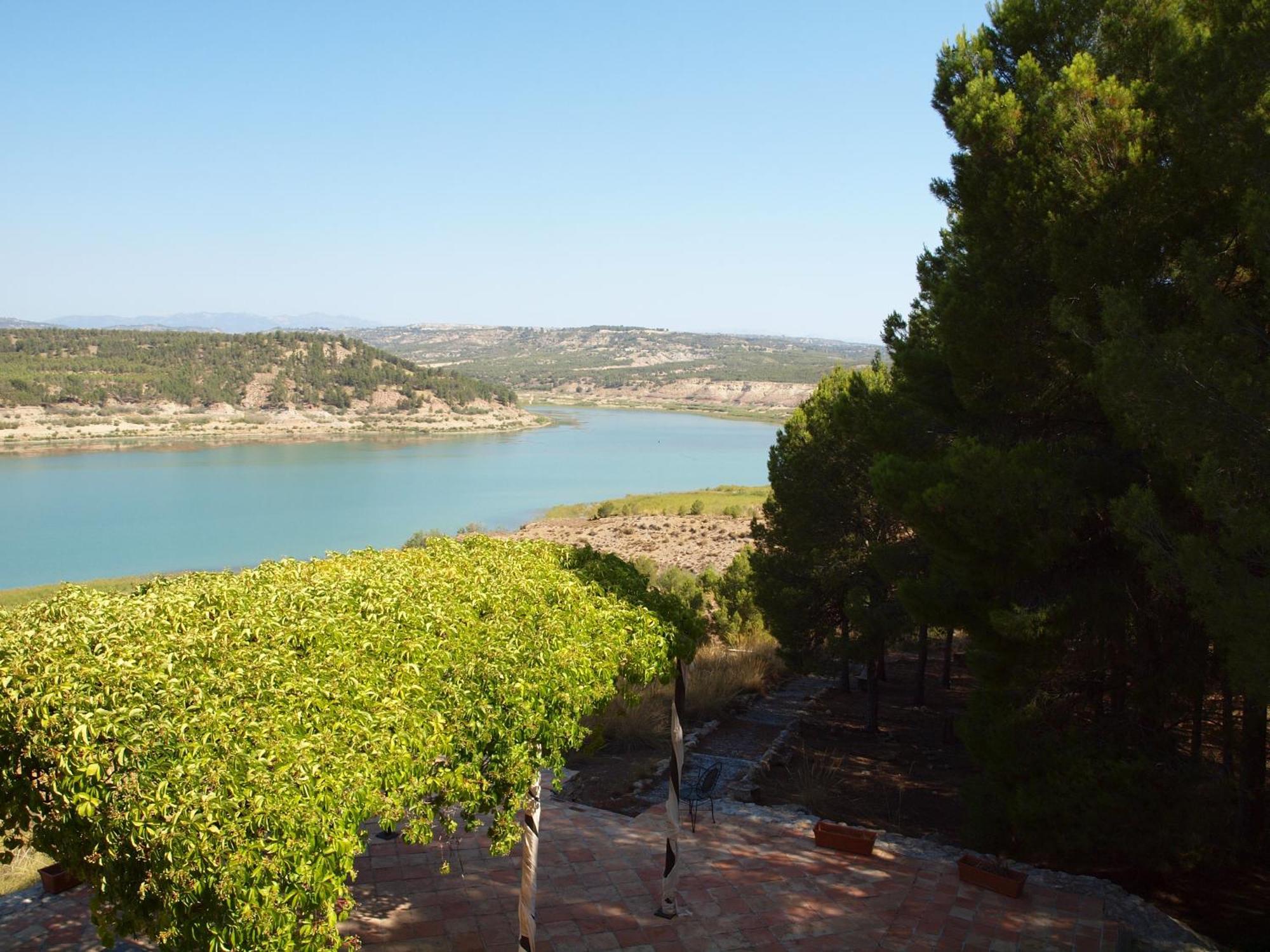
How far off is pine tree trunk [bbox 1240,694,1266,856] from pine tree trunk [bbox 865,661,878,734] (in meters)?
4.63

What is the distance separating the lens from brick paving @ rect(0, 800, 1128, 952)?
16.9ft

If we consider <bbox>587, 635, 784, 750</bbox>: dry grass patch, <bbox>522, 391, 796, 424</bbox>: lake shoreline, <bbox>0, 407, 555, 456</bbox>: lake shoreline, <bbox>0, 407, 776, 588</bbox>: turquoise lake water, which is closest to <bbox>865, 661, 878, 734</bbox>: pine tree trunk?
<bbox>587, 635, 784, 750</bbox>: dry grass patch

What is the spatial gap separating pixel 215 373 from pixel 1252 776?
3844 inches

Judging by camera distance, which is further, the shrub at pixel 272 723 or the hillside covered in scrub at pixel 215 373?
the hillside covered in scrub at pixel 215 373

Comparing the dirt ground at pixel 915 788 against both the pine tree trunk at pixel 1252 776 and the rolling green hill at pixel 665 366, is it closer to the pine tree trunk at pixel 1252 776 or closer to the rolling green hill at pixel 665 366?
the pine tree trunk at pixel 1252 776

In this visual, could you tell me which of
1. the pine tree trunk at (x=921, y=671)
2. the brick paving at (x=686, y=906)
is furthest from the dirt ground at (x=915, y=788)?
the brick paving at (x=686, y=906)

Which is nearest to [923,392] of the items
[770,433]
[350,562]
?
[350,562]

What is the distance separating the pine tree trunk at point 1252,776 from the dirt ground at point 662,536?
23.9m

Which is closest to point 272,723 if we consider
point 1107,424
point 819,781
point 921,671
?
point 819,781

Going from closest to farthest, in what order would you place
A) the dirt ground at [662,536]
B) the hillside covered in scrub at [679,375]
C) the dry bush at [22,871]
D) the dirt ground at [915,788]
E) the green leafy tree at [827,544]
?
the dry bush at [22,871] → the dirt ground at [915,788] → the green leafy tree at [827,544] → the dirt ground at [662,536] → the hillside covered in scrub at [679,375]

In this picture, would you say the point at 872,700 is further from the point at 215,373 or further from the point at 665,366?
the point at 665,366

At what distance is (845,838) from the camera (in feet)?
21.5

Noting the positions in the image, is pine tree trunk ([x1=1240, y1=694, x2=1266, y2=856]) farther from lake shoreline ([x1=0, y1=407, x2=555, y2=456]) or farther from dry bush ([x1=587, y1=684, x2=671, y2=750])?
lake shoreline ([x1=0, y1=407, x2=555, y2=456])

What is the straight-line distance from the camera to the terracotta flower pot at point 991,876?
5.82 metres
